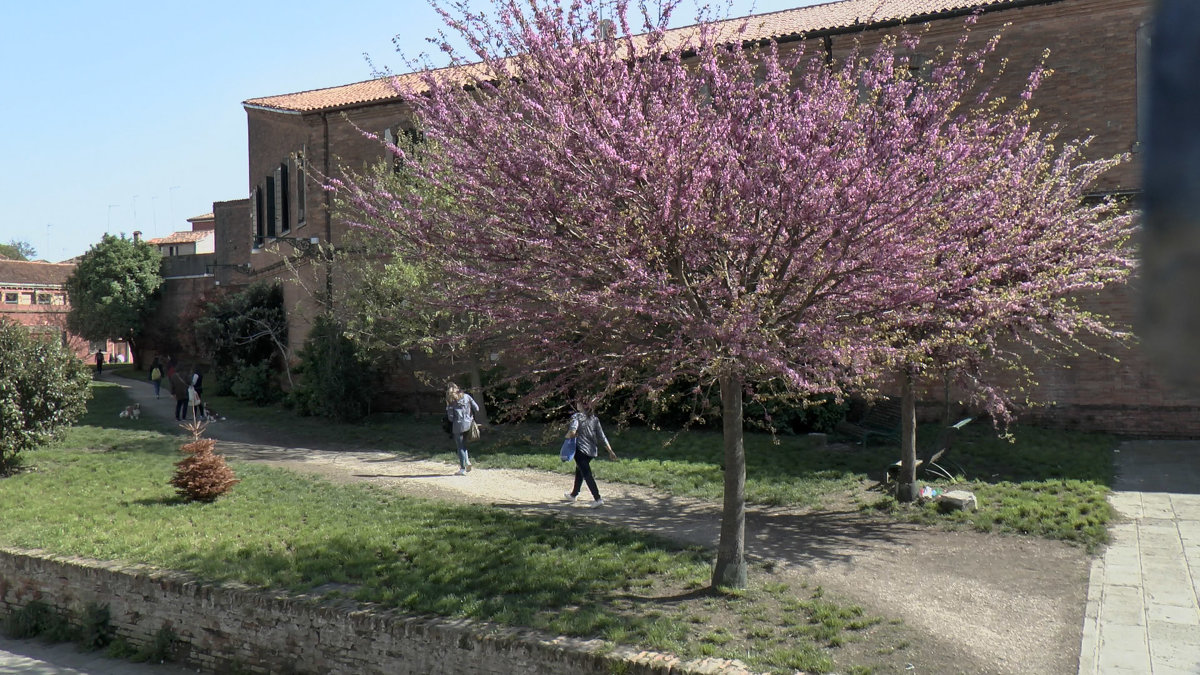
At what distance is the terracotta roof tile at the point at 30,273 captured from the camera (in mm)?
61419

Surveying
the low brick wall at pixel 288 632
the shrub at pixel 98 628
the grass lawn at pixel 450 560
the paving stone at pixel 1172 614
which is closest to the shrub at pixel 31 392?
the grass lawn at pixel 450 560

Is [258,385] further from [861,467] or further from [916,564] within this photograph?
[916,564]

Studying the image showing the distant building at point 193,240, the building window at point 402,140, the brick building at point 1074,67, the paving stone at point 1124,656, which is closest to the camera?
the paving stone at point 1124,656

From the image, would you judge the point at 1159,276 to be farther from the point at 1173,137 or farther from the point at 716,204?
the point at 716,204

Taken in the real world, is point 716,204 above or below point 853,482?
above

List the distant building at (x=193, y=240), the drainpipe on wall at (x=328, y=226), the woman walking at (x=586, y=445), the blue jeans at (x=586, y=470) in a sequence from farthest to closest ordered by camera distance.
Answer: the distant building at (x=193, y=240)
the drainpipe on wall at (x=328, y=226)
the blue jeans at (x=586, y=470)
the woman walking at (x=586, y=445)

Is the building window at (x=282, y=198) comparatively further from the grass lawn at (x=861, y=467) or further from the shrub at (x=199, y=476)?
the shrub at (x=199, y=476)

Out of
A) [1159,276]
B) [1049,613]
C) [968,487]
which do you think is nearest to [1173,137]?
[1159,276]

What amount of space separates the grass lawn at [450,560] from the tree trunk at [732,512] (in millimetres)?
183

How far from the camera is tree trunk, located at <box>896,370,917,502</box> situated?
37.4ft

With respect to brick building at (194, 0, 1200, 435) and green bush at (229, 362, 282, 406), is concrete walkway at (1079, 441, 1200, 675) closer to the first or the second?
brick building at (194, 0, 1200, 435)

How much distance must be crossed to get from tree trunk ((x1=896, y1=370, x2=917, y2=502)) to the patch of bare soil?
27.1 inches

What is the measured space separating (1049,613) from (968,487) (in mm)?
4420

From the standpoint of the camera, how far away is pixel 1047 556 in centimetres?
934
